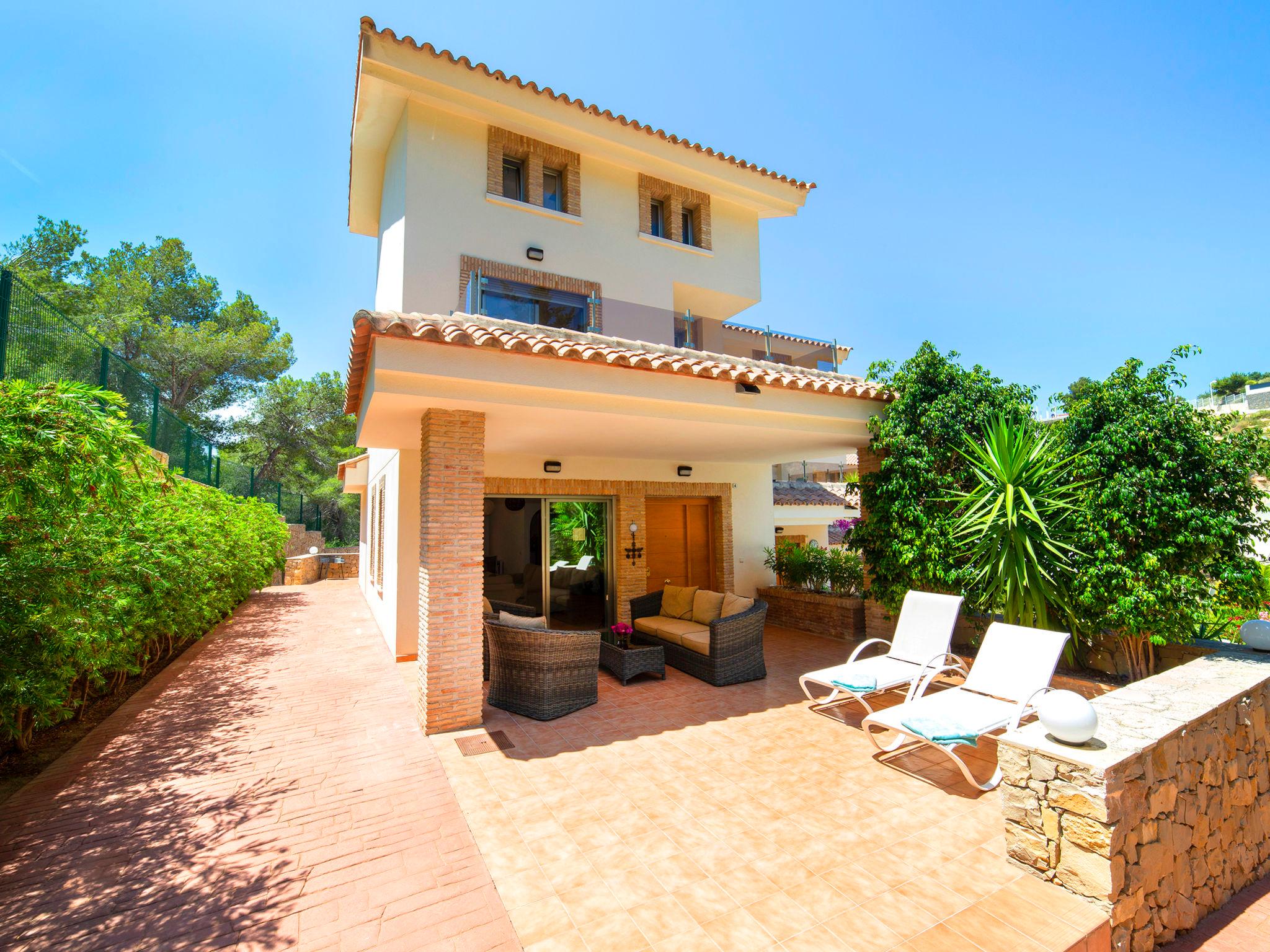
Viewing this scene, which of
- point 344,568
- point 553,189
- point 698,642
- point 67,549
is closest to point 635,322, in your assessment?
point 553,189

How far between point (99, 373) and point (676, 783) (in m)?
11.1

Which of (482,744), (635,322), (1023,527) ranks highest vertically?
(635,322)

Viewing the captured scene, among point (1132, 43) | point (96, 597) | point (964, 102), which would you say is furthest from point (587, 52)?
point (96, 597)

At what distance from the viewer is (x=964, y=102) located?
12109 mm

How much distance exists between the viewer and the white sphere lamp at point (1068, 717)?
11.1 feet

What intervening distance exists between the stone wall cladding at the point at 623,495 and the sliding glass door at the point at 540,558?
28cm

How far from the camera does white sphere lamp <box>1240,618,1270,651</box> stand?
543 cm

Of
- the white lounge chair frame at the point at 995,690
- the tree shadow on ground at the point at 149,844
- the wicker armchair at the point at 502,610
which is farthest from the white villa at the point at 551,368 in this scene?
→ the white lounge chair frame at the point at 995,690

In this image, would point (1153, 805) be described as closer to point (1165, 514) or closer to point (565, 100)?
point (1165, 514)

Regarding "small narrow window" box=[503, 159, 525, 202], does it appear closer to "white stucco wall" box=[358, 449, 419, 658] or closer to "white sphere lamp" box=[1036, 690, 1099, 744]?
"white stucco wall" box=[358, 449, 419, 658]

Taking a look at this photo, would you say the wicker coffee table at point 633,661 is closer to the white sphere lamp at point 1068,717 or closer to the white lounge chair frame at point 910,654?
the white lounge chair frame at point 910,654

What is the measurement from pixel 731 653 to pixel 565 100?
32.8ft

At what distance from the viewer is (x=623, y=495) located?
10.9m

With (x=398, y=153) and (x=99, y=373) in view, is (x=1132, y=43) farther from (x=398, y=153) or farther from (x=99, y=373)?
(x=99, y=373)
